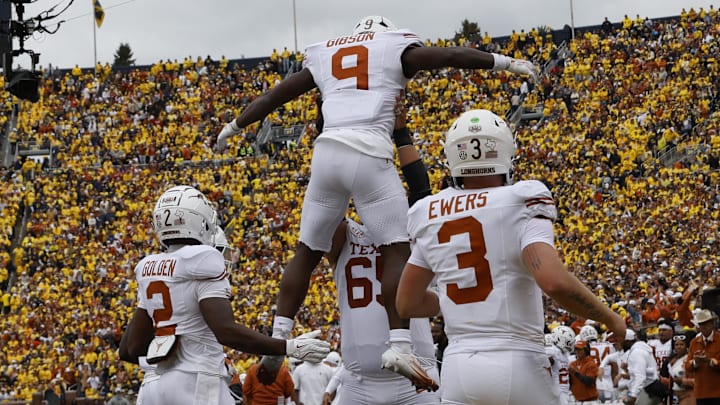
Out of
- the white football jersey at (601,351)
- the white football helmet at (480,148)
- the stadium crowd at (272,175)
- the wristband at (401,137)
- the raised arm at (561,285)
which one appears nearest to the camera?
the raised arm at (561,285)

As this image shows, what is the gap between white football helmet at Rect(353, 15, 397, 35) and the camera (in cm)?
642

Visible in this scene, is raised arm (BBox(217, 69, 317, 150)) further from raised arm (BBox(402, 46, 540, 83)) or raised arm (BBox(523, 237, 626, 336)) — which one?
raised arm (BBox(523, 237, 626, 336))

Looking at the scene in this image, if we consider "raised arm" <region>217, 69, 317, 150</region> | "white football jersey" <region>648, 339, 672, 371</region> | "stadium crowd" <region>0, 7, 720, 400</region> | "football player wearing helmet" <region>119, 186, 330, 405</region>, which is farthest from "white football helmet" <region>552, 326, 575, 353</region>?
"football player wearing helmet" <region>119, 186, 330, 405</region>

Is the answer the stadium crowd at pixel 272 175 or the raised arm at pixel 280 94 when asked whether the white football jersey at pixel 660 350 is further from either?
the raised arm at pixel 280 94

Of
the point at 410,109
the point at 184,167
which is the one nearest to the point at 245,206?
the point at 184,167

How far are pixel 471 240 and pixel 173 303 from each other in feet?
6.37

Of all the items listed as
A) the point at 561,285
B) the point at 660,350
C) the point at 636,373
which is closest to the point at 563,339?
the point at 636,373

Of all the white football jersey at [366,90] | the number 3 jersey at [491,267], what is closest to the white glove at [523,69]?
the white football jersey at [366,90]

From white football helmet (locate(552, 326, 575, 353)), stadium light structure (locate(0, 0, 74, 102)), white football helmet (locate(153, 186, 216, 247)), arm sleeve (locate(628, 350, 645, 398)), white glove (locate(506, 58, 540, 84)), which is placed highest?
stadium light structure (locate(0, 0, 74, 102))

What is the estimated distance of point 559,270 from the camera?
431cm

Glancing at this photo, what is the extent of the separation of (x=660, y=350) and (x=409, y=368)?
9.90 metres

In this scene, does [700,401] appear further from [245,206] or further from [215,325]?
[245,206]

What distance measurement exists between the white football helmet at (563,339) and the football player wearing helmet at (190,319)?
899 centimetres

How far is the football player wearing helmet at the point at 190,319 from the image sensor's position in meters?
5.73
